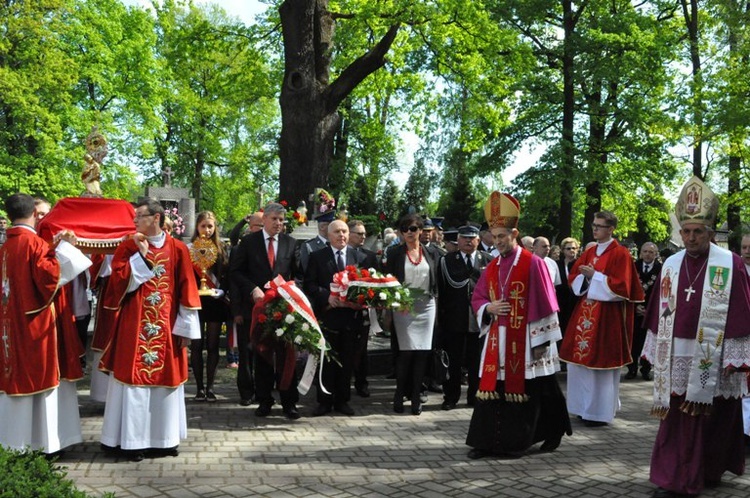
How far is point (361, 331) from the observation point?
8.62m

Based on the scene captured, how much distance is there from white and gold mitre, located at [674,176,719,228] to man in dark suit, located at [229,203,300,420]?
4119 mm

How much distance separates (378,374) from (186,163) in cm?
2867

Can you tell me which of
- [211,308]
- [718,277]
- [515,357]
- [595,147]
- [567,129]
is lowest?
[515,357]

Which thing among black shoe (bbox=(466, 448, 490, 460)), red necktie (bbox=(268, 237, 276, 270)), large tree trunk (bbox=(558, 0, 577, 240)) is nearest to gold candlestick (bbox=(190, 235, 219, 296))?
red necktie (bbox=(268, 237, 276, 270))

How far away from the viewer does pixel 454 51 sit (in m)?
17.3

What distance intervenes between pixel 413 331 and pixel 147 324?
3.07 m

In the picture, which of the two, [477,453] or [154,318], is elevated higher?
[154,318]

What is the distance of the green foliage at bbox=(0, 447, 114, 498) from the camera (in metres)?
3.59

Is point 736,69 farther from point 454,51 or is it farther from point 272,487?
point 272,487

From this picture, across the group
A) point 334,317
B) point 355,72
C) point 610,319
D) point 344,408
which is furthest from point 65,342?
point 355,72

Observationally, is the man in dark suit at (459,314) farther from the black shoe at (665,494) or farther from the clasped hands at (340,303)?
the black shoe at (665,494)

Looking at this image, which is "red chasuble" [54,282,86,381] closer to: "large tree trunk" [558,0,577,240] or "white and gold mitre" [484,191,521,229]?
"white and gold mitre" [484,191,521,229]

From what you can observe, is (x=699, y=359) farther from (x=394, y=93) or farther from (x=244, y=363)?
(x=394, y=93)

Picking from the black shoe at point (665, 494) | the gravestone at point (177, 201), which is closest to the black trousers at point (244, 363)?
the black shoe at point (665, 494)
